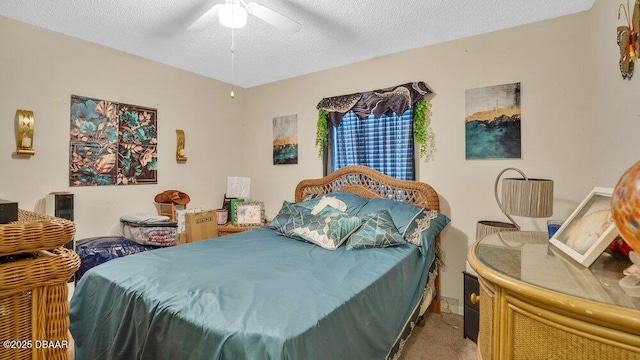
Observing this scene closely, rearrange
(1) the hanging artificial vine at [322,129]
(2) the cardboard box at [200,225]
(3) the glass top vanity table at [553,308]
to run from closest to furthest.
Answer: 1. (3) the glass top vanity table at [553,308]
2. (2) the cardboard box at [200,225]
3. (1) the hanging artificial vine at [322,129]

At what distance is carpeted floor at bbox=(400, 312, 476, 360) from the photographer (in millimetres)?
2117

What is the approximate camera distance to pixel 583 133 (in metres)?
2.29

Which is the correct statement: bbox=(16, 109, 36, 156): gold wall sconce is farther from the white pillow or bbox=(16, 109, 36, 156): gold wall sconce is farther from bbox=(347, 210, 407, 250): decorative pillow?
bbox=(347, 210, 407, 250): decorative pillow

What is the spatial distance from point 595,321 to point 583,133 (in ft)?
7.28

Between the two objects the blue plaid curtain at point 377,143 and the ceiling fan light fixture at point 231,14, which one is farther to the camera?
the blue plaid curtain at point 377,143

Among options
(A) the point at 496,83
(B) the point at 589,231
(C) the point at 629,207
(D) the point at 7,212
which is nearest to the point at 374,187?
(A) the point at 496,83

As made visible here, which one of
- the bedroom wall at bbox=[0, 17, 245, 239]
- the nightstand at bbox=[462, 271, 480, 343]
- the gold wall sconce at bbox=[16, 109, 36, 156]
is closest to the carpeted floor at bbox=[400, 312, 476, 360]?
the nightstand at bbox=[462, 271, 480, 343]

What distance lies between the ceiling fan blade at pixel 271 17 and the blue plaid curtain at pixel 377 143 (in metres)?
1.48

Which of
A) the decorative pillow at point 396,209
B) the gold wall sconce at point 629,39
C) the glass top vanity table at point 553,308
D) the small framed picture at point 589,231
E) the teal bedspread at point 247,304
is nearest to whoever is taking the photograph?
the glass top vanity table at point 553,308

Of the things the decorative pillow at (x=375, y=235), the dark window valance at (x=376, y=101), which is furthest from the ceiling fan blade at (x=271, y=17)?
the decorative pillow at (x=375, y=235)

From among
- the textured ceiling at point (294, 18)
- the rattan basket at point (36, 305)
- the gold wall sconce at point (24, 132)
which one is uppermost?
the textured ceiling at point (294, 18)

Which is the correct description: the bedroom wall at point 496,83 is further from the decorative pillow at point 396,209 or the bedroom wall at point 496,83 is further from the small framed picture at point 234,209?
the small framed picture at point 234,209

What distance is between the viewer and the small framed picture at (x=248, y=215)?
357 cm

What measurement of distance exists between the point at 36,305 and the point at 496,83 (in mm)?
3077
